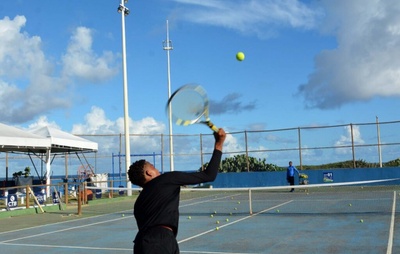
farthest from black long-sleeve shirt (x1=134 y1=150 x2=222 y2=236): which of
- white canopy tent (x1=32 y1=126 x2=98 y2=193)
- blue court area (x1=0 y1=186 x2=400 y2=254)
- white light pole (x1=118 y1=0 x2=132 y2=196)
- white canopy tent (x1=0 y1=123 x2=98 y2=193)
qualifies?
white light pole (x1=118 y1=0 x2=132 y2=196)

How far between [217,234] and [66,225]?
5.00 metres

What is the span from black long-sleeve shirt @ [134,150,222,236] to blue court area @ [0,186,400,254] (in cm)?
522

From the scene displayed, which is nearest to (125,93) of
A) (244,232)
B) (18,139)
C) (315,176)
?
(18,139)

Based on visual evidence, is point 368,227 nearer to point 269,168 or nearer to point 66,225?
point 66,225

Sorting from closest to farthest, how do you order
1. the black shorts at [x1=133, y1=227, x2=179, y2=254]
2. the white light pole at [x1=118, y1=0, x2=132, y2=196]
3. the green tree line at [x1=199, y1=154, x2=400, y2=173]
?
the black shorts at [x1=133, y1=227, x2=179, y2=254], the white light pole at [x1=118, y1=0, x2=132, y2=196], the green tree line at [x1=199, y1=154, x2=400, y2=173]

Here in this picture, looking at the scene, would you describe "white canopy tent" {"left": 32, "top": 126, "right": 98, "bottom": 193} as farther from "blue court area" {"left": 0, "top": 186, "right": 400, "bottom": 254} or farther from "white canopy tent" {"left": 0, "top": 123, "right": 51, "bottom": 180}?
"blue court area" {"left": 0, "top": 186, "right": 400, "bottom": 254}

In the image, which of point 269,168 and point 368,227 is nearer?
point 368,227

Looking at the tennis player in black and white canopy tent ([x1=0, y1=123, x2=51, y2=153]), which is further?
white canopy tent ([x1=0, y1=123, x2=51, y2=153])

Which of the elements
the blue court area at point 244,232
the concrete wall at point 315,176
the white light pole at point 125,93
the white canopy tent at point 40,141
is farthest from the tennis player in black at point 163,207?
the concrete wall at point 315,176

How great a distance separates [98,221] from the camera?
48.0ft

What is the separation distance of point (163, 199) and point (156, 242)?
30 cm

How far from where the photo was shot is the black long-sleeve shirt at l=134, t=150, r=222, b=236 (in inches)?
144

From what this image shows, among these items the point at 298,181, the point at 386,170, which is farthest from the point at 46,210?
the point at 386,170

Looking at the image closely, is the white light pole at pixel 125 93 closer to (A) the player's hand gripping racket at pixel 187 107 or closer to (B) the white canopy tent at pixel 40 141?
(B) the white canopy tent at pixel 40 141
